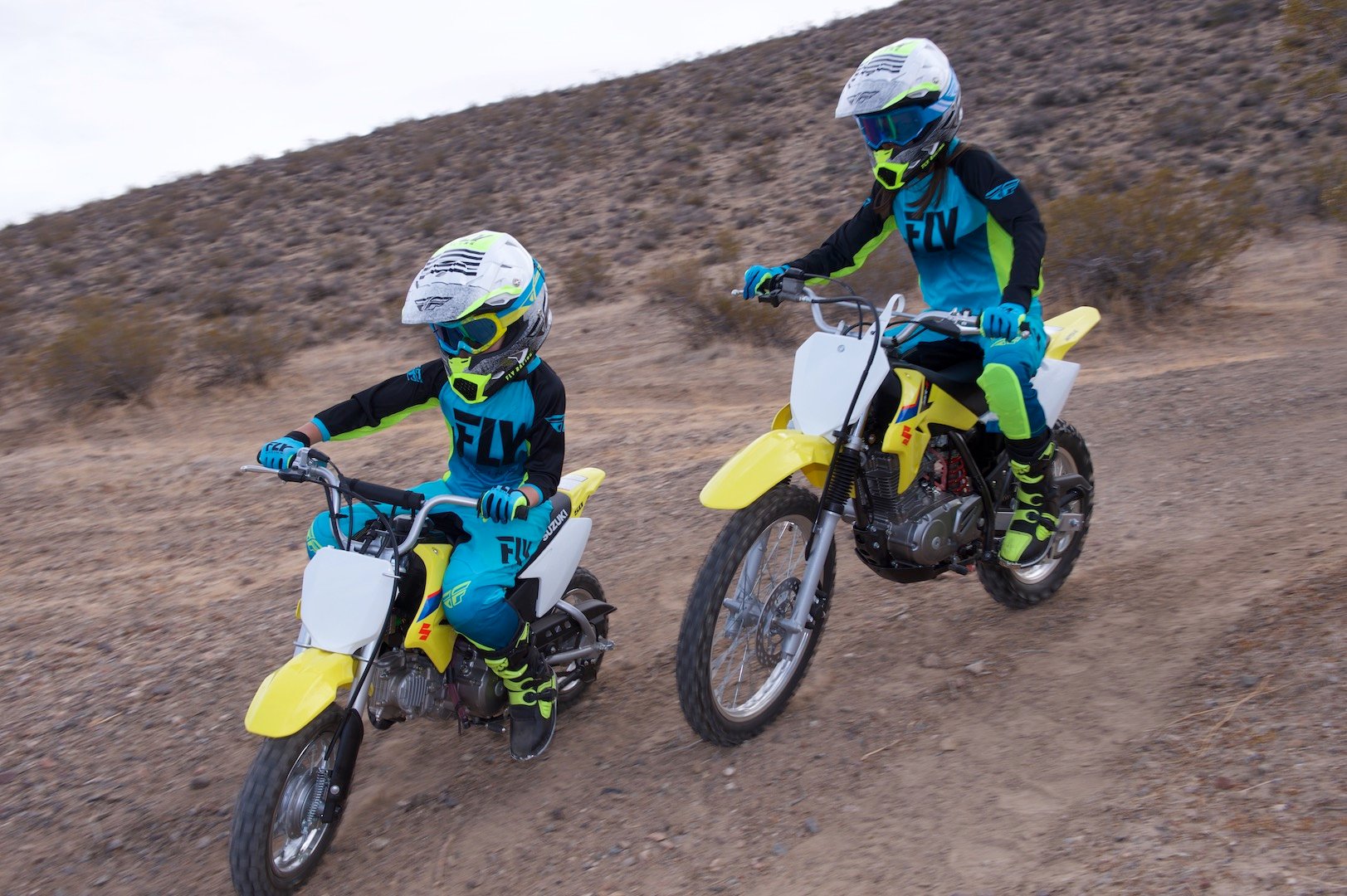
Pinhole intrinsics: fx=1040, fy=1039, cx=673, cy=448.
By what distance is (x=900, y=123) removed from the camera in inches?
159

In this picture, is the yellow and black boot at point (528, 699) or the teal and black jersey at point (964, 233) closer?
the yellow and black boot at point (528, 699)

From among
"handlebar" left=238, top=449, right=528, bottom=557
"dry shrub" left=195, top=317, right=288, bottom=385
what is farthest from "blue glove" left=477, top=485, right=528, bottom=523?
"dry shrub" left=195, top=317, right=288, bottom=385

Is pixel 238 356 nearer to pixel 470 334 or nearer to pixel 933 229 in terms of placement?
pixel 470 334

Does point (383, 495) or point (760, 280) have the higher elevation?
point (760, 280)

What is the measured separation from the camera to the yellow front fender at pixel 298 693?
3121 mm

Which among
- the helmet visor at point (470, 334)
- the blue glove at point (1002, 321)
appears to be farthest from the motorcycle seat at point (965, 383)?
the helmet visor at point (470, 334)

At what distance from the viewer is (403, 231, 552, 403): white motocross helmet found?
3645 millimetres

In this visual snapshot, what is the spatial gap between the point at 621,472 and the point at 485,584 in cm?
420

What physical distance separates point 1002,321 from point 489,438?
6.24ft

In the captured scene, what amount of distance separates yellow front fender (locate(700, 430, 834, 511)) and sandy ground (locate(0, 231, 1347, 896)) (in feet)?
3.45

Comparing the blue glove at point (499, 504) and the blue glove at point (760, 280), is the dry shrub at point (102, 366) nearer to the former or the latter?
the blue glove at point (760, 280)

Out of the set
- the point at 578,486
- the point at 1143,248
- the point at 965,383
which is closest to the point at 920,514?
the point at 965,383

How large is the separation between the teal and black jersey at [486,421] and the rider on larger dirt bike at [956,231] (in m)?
1.00

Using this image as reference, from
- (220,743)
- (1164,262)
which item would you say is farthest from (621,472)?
(1164,262)
